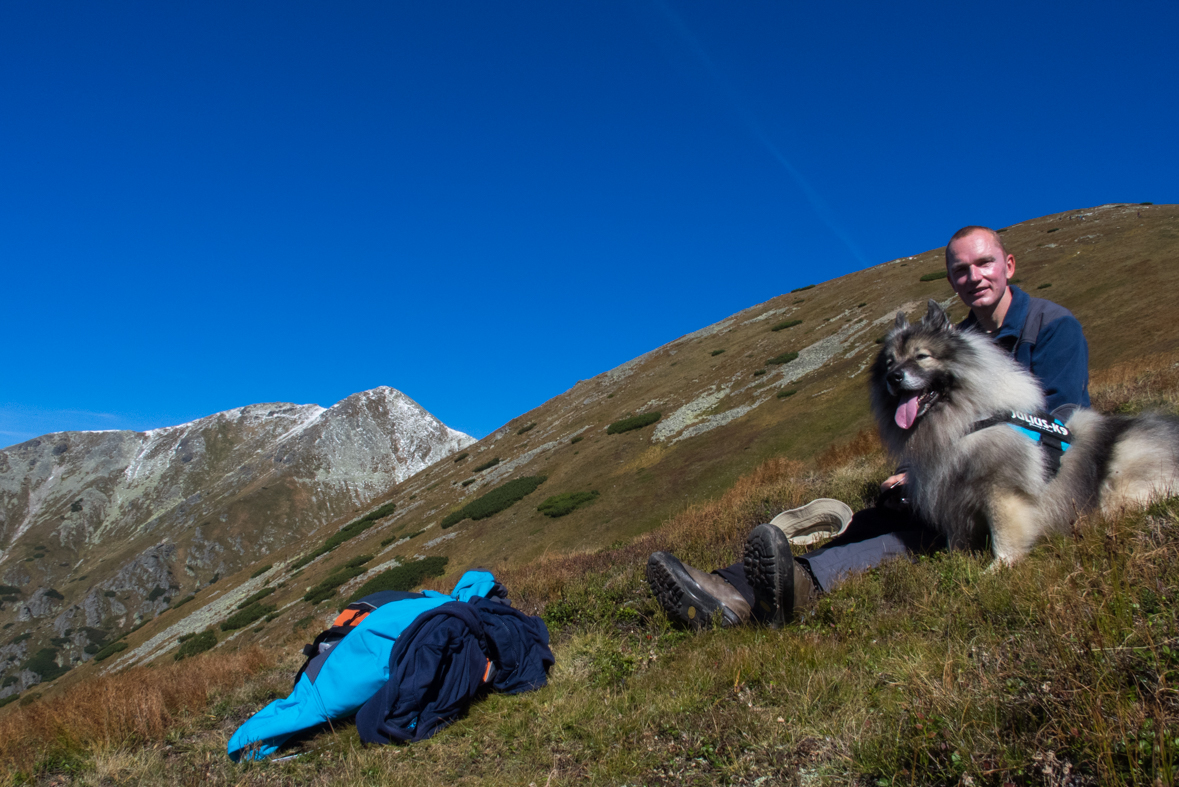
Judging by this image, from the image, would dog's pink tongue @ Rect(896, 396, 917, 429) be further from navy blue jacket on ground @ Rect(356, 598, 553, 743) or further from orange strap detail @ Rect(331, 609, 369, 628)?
orange strap detail @ Rect(331, 609, 369, 628)

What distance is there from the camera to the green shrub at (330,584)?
26.7 metres

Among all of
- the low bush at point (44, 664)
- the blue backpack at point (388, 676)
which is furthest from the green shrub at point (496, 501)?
the low bush at point (44, 664)

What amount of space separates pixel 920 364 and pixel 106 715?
7.04m

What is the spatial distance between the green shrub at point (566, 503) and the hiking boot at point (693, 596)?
16861 mm

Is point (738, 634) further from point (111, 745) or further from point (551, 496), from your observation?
point (551, 496)

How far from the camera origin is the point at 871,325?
29938mm

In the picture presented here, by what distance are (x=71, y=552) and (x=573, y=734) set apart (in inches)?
7926

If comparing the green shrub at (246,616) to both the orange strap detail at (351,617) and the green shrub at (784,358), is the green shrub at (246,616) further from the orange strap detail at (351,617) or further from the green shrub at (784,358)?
the orange strap detail at (351,617)

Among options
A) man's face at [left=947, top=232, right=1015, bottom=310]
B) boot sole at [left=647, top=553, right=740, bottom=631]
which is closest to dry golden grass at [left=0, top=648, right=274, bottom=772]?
boot sole at [left=647, top=553, right=740, bottom=631]

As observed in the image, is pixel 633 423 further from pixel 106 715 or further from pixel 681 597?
pixel 106 715

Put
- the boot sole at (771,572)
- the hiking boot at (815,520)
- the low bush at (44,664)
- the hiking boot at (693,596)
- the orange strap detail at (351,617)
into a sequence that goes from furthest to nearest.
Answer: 1. the low bush at (44,664)
2. the hiking boot at (815,520)
3. the orange strap detail at (351,617)
4. the hiking boot at (693,596)
5. the boot sole at (771,572)

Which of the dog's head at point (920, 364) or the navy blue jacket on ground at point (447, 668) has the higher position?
the dog's head at point (920, 364)

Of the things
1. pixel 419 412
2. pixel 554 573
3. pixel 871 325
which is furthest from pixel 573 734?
pixel 419 412

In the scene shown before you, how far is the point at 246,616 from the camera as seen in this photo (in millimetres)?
31188
